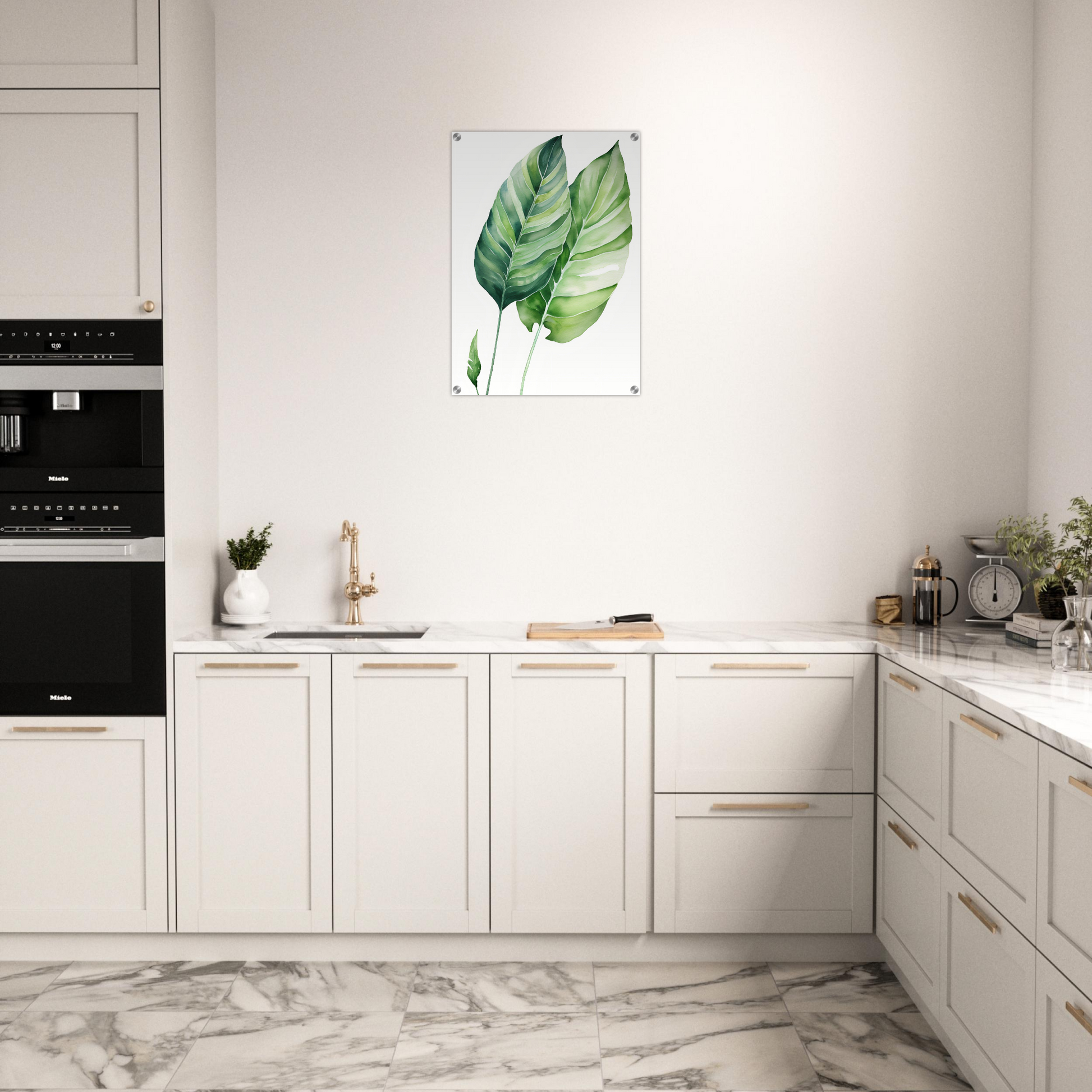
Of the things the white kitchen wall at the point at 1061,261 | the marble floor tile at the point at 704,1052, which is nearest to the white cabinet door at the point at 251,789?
the marble floor tile at the point at 704,1052

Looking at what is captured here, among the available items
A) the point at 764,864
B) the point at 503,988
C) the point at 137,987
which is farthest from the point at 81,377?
the point at 764,864

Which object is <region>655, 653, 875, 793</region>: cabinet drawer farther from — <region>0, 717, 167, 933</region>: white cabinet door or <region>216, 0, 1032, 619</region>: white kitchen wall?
<region>0, 717, 167, 933</region>: white cabinet door

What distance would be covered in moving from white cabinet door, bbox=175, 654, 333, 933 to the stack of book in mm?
1867

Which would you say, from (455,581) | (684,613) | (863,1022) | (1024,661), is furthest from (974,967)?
(455,581)

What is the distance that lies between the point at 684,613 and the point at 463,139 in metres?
1.64

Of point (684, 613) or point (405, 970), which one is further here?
point (684, 613)

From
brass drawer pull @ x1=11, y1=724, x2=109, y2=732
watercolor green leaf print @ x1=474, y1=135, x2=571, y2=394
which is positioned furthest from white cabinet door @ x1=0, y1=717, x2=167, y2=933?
watercolor green leaf print @ x1=474, y1=135, x2=571, y2=394

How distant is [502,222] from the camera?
3059 millimetres

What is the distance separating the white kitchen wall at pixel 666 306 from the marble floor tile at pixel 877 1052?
1.18m

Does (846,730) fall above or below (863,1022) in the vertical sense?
above

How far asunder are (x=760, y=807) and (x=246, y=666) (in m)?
1.45

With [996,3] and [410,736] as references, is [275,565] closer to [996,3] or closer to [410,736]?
[410,736]

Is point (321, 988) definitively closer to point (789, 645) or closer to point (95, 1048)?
point (95, 1048)

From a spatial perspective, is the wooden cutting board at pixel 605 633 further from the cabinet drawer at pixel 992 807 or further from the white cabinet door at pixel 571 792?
the cabinet drawer at pixel 992 807
